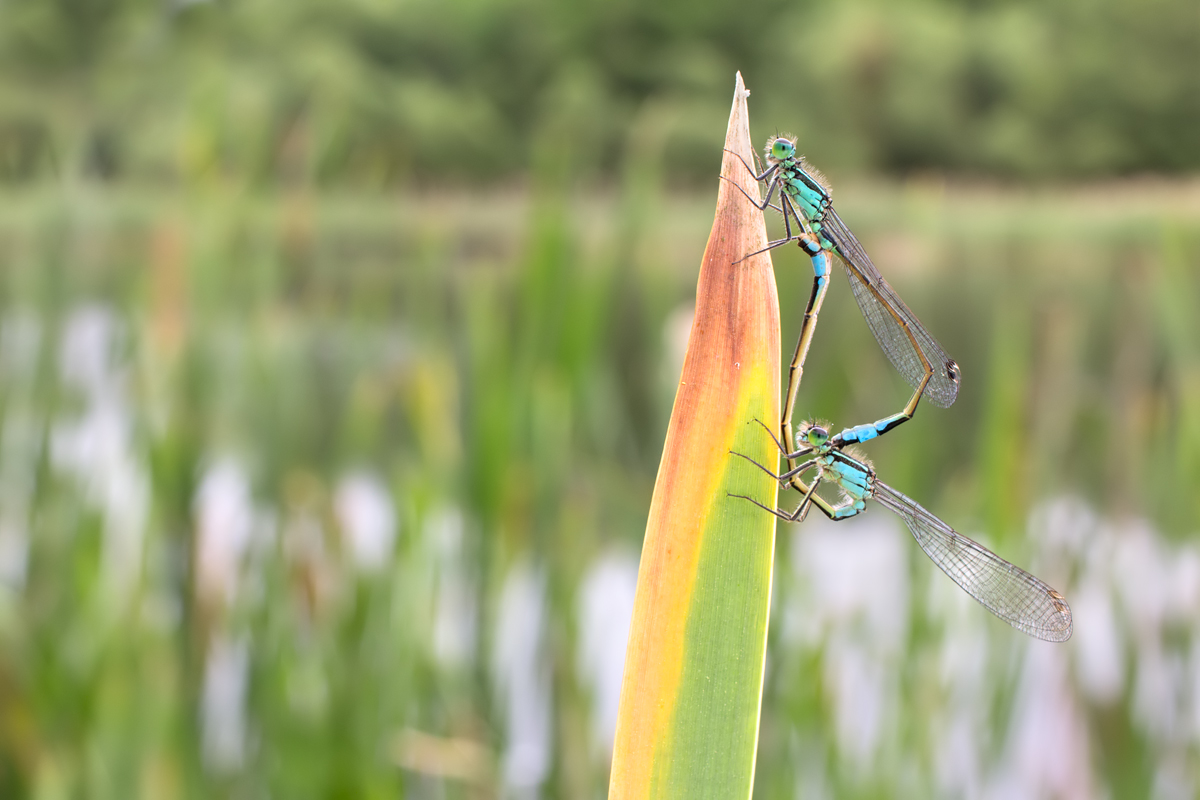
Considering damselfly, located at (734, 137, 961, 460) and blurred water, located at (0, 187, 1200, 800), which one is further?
blurred water, located at (0, 187, 1200, 800)

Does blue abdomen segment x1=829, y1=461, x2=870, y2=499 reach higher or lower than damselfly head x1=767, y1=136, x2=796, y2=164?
lower

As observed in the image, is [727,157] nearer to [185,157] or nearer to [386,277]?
[185,157]

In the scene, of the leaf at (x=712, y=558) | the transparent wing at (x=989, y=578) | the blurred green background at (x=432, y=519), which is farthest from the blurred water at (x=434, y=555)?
the leaf at (x=712, y=558)

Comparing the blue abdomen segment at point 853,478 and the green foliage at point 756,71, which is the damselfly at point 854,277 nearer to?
the blue abdomen segment at point 853,478

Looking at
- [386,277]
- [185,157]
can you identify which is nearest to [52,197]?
[185,157]

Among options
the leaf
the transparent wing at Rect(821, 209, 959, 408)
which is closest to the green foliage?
the transparent wing at Rect(821, 209, 959, 408)

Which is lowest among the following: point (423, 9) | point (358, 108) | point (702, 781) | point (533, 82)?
point (702, 781)

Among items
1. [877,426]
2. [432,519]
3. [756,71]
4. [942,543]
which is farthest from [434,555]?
[756,71]

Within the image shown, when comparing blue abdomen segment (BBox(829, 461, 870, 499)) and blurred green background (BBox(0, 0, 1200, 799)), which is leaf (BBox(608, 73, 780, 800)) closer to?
blue abdomen segment (BBox(829, 461, 870, 499))
